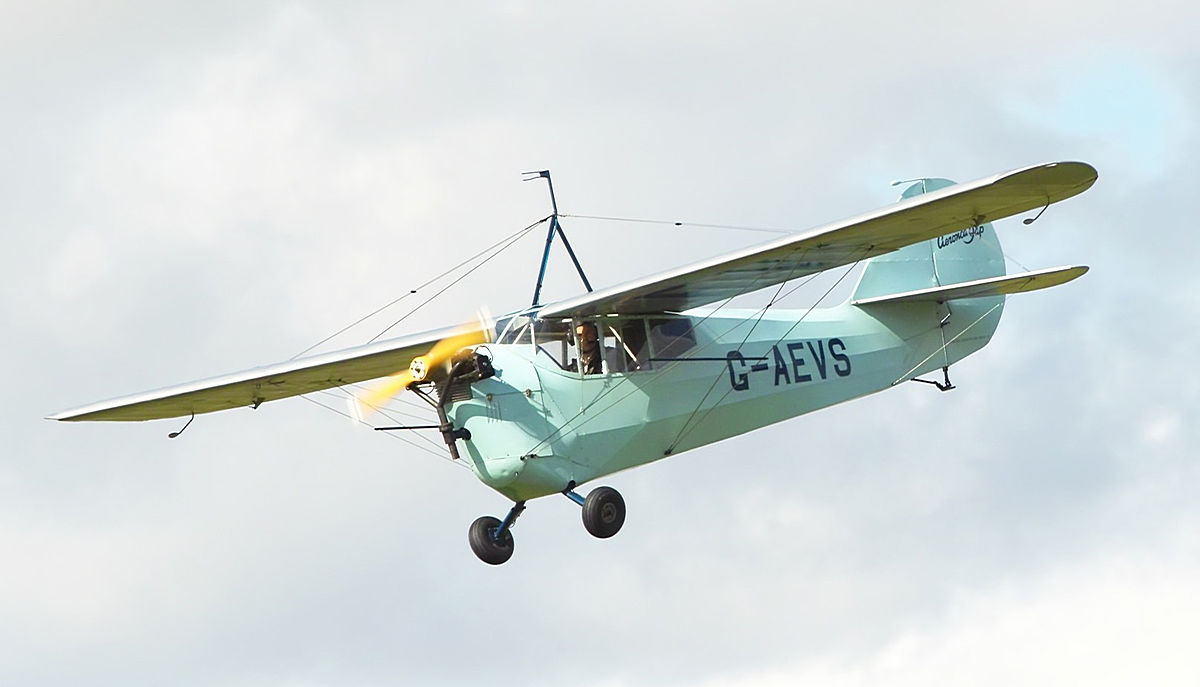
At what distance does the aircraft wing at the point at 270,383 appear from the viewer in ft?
70.5

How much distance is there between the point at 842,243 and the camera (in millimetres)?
19266

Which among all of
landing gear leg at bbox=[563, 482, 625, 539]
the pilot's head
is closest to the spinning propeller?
the pilot's head

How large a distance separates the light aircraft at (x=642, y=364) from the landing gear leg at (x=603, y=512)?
0.02 meters

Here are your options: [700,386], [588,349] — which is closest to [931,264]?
[700,386]

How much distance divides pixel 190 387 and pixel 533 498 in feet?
16.8

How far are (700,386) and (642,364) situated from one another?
830 mm

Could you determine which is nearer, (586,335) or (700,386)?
(586,335)

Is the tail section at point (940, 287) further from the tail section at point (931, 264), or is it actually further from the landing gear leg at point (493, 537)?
the landing gear leg at point (493, 537)

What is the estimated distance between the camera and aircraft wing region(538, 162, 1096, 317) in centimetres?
1762

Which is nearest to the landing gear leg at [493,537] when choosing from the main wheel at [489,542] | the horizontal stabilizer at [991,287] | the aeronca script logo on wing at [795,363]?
the main wheel at [489,542]

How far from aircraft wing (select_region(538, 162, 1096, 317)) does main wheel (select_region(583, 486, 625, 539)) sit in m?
1.86

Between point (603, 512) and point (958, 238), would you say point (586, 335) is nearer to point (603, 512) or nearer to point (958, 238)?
point (603, 512)

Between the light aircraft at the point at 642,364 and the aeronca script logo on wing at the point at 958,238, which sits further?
the aeronca script logo on wing at the point at 958,238

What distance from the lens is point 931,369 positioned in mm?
23578
